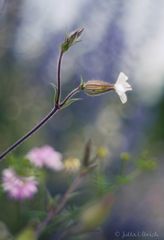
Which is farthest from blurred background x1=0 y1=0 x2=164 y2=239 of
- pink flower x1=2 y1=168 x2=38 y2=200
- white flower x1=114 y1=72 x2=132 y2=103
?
white flower x1=114 y1=72 x2=132 y2=103

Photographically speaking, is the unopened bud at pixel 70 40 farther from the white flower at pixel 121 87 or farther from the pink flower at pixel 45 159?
the pink flower at pixel 45 159

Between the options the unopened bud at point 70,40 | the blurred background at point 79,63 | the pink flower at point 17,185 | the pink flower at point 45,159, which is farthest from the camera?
the blurred background at point 79,63

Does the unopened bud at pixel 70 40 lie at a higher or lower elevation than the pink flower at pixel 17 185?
higher

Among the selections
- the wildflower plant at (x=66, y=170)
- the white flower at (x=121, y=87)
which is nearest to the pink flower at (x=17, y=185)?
the wildflower plant at (x=66, y=170)

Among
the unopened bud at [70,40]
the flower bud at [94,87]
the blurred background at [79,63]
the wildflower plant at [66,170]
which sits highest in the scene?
the blurred background at [79,63]

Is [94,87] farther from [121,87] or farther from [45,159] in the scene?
[45,159]

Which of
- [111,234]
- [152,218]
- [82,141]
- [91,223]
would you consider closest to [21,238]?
[91,223]

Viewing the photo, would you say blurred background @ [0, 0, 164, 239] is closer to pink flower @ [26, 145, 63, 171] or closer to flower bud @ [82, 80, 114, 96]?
pink flower @ [26, 145, 63, 171]
